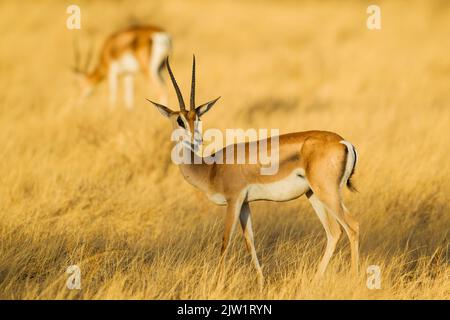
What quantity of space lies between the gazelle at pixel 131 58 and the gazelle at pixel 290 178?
22.5 ft

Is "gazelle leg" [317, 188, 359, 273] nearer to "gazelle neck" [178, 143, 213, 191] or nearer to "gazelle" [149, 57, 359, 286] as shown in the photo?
"gazelle" [149, 57, 359, 286]

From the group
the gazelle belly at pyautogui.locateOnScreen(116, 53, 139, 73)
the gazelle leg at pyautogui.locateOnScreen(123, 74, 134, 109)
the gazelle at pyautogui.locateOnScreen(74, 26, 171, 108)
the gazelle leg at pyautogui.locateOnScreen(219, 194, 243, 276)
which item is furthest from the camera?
the gazelle belly at pyautogui.locateOnScreen(116, 53, 139, 73)

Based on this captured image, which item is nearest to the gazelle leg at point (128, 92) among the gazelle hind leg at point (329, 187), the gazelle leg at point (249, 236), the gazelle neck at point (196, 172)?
the gazelle neck at point (196, 172)

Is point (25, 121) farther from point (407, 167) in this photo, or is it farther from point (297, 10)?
point (297, 10)

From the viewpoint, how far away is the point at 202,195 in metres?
6.44

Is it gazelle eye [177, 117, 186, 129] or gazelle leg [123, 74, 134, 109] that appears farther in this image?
gazelle leg [123, 74, 134, 109]

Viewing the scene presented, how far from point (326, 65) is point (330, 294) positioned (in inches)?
360

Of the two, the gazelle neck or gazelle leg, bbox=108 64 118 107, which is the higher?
gazelle leg, bbox=108 64 118 107

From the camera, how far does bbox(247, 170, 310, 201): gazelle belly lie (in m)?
4.76

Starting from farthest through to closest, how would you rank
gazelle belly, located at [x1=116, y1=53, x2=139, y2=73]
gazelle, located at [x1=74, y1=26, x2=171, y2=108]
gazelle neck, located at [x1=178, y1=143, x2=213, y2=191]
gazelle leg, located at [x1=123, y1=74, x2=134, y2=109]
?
gazelle belly, located at [x1=116, y1=53, x2=139, y2=73]
gazelle, located at [x1=74, y1=26, x2=171, y2=108]
gazelle leg, located at [x1=123, y1=74, x2=134, y2=109]
gazelle neck, located at [x1=178, y1=143, x2=213, y2=191]

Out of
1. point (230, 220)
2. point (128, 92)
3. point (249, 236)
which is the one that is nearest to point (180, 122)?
point (230, 220)

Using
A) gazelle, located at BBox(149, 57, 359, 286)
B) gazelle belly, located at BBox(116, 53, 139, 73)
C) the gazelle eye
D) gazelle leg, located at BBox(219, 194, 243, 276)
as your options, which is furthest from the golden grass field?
the gazelle eye

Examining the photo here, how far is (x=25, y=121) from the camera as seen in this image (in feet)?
29.9

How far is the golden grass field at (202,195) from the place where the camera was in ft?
15.5
